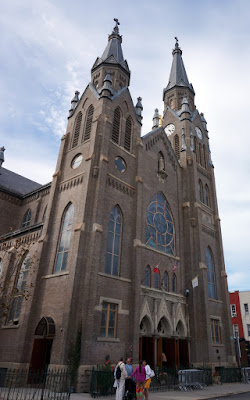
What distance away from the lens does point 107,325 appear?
61.8 feet

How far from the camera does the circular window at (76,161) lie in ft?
79.3

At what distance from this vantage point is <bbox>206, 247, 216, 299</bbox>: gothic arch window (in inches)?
1125

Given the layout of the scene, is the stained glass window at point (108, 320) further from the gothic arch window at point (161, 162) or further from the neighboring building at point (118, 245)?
the gothic arch window at point (161, 162)

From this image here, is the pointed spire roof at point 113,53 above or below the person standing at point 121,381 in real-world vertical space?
above

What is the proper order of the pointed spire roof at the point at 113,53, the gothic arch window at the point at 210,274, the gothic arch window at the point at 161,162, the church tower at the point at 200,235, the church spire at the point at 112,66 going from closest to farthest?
the church tower at the point at 200,235, the gothic arch window at the point at 210,274, the gothic arch window at the point at 161,162, the church spire at the point at 112,66, the pointed spire roof at the point at 113,53

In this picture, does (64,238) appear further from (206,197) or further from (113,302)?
(206,197)

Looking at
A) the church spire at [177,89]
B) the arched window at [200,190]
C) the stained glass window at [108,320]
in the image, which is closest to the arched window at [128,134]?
the arched window at [200,190]

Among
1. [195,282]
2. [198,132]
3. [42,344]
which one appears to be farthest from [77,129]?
[198,132]

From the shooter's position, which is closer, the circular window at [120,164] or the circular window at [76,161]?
the circular window at [76,161]

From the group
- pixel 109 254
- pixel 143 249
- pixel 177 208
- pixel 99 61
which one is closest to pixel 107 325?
pixel 109 254

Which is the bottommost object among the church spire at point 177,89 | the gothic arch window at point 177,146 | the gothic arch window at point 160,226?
the gothic arch window at point 160,226

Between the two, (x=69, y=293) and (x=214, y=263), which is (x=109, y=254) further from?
(x=214, y=263)

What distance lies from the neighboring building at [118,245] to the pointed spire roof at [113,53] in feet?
0.49

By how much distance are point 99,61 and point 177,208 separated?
697 inches
